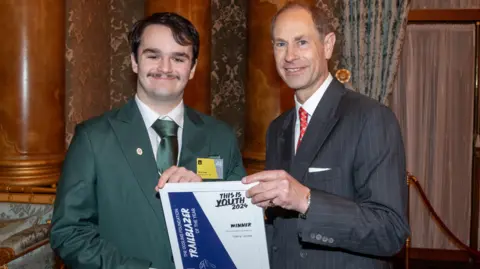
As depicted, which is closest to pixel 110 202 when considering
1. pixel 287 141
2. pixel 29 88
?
pixel 287 141

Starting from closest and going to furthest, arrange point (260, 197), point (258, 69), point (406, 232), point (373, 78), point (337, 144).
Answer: point (260, 197)
point (406, 232)
point (337, 144)
point (258, 69)
point (373, 78)

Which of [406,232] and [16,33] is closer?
[406,232]

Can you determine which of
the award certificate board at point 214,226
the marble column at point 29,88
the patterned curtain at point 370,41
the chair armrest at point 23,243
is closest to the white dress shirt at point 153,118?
the award certificate board at point 214,226

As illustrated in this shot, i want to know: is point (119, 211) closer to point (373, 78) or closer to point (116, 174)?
point (116, 174)

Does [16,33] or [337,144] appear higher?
[16,33]

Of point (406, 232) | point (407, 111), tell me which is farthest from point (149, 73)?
point (407, 111)

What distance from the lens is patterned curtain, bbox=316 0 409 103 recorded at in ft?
16.7

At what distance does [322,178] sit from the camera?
1.83m

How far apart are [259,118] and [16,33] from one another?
2.08 metres

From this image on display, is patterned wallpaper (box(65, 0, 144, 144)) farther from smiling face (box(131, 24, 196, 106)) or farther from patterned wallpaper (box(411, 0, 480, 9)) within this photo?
patterned wallpaper (box(411, 0, 480, 9))

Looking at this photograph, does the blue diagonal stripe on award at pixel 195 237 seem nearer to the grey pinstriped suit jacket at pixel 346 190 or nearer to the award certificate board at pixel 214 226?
the award certificate board at pixel 214 226

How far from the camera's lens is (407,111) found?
596 centimetres

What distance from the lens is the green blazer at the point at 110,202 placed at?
68.4 inches

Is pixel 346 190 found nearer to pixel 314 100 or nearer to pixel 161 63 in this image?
pixel 314 100
